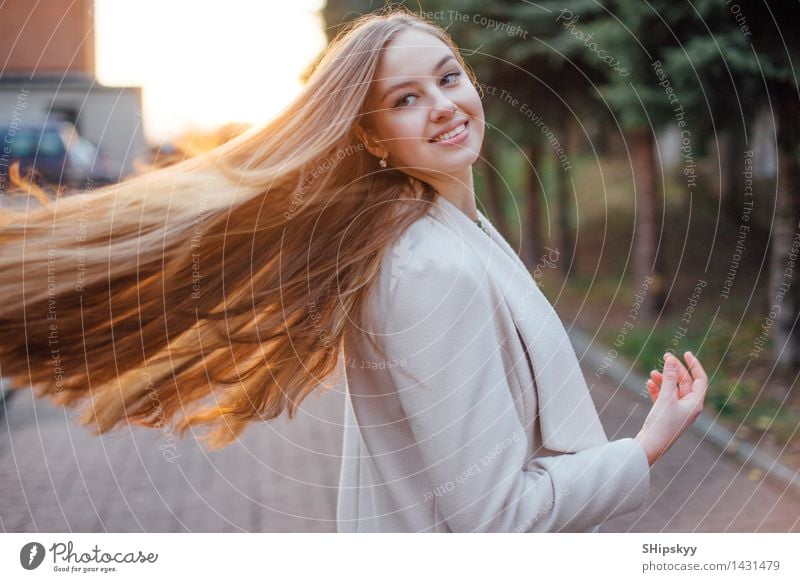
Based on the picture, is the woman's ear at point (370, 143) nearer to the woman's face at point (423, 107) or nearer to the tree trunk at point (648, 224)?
the woman's face at point (423, 107)

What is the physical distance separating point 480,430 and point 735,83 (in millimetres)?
2568

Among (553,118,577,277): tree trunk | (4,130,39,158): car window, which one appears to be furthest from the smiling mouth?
(553,118,577,277): tree trunk

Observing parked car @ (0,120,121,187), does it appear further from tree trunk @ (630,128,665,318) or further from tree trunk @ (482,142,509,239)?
tree trunk @ (482,142,509,239)

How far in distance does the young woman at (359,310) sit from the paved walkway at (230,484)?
1.08m

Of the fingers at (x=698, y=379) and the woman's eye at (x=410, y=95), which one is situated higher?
the woman's eye at (x=410, y=95)

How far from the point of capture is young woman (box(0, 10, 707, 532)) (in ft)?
3.68

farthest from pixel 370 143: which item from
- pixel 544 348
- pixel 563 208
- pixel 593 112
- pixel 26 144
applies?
pixel 563 208

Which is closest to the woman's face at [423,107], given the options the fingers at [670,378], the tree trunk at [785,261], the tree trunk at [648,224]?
the fingers at [670,378]

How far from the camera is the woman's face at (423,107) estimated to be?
1182 mm

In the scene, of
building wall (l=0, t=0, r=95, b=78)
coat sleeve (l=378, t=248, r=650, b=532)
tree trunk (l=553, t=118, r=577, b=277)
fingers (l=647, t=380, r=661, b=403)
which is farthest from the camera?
tree trunk (l=553, t=118, r=577, b=277)

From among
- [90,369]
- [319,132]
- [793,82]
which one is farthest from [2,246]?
[793,82]

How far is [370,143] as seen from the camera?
1243 millimetres
